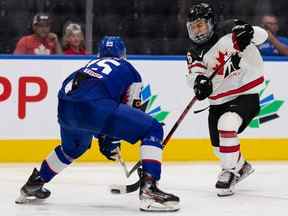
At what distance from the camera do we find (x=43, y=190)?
4.22 metres

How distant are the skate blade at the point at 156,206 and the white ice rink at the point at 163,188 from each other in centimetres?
3

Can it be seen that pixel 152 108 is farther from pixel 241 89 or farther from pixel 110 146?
pixel 110 146

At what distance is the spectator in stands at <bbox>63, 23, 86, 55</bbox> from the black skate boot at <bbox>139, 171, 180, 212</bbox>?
2.46 meters

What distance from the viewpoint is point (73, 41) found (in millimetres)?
6227

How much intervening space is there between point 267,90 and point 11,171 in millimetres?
1892

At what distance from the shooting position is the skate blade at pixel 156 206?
389 centimetres

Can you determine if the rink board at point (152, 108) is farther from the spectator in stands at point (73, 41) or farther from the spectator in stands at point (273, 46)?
the spectator in stands at point (273, 46)

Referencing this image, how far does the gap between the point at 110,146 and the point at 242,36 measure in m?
0.89

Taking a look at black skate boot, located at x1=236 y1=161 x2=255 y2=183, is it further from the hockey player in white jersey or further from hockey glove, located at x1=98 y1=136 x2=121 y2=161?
hockey glove, located at x1=98 y1=136 x2=121 y2=161

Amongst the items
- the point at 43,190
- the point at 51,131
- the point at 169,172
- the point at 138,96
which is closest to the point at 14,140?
the point at 51,131

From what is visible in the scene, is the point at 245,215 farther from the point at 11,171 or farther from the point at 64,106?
the point at 11,171

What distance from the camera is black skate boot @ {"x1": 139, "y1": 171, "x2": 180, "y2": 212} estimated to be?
3.87 meters

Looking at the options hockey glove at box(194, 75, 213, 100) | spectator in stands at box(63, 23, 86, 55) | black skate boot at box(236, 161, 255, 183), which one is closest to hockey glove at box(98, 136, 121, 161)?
hockey glove at box(194, 75, 213, 100)

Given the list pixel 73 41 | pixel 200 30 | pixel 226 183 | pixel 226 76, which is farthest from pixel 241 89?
pixel 73 41
